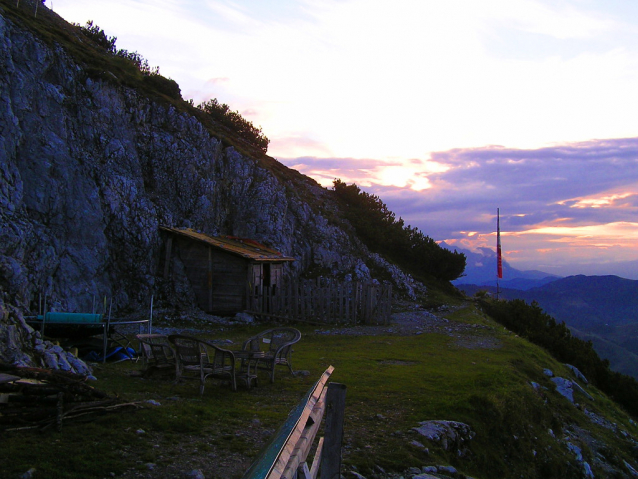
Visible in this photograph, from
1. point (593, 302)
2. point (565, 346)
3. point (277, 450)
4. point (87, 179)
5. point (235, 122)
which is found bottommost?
point (593, 302)

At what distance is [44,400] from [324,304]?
16299 millimetres

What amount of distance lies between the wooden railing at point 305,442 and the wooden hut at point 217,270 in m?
17.0

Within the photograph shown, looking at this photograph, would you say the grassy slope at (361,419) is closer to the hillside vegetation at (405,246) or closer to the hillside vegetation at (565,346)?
the hillside vegetation at (565,346)

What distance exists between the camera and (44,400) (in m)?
6.21

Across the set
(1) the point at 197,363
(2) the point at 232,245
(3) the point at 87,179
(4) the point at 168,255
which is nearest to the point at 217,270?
(2) the point at 232,245

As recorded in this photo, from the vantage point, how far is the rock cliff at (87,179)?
60.8 feet

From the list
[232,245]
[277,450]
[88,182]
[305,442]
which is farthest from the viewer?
[232,245]

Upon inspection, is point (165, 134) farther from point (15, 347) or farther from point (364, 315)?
point (15, 347)

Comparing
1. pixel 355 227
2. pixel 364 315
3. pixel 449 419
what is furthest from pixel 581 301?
pixel 449 419

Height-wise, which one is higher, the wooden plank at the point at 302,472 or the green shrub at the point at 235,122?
the green shrub at the point at 235,122

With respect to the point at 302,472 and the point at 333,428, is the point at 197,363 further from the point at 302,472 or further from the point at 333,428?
the point at 302,472

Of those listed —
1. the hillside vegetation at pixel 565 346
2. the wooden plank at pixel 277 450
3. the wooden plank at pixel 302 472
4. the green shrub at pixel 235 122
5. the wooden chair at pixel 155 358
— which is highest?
the green shrub at pixel 235 122

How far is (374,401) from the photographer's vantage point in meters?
9.18

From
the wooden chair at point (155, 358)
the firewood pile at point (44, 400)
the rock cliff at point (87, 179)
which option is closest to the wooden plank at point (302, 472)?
the firewood pile at point (44, 400)
